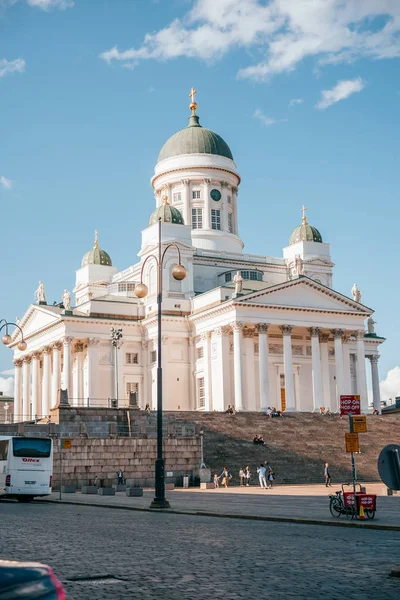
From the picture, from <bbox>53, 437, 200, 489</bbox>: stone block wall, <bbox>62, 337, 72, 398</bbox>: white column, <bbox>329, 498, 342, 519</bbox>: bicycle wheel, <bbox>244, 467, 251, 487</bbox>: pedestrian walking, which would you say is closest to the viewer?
<bbox>329, 498, 342, 519</bbox>: bicycle wheel

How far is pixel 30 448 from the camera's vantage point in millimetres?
35594

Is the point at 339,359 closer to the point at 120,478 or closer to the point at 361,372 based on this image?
the point at 361,372

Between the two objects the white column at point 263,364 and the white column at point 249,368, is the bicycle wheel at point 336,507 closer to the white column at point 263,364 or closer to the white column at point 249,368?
the white column at point 263,364

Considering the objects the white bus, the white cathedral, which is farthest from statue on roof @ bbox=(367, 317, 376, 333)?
the white bus

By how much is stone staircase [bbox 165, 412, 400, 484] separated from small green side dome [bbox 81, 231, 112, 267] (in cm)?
3287

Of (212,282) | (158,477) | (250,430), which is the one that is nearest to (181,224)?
(212,282)

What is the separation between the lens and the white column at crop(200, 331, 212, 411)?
228 ft

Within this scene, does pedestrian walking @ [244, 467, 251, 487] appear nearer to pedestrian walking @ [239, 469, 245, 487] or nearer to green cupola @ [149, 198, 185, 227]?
pedestrian walking @ [239, 469, 245, 487]

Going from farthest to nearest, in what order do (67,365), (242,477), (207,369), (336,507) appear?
(67,365), (207,369), (242,477), (336,507)

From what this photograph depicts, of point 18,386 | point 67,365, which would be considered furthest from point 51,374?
point 67,365

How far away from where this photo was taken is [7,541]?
16.1m

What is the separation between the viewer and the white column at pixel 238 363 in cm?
6512

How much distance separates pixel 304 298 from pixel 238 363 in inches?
344

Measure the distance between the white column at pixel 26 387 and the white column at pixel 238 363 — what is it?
78.4 ft
